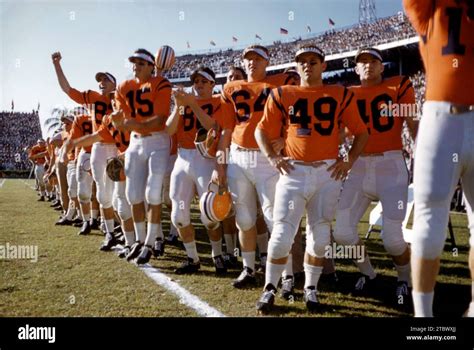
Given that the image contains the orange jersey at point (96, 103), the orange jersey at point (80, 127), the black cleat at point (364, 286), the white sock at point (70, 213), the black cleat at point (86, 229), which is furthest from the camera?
the white sock at point (70, 213)

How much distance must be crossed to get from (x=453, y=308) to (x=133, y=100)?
3820 mm

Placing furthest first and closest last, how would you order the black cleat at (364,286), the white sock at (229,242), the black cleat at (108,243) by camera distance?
the black cleat at (108,243)
the white sock at (229,242)
the black cleat at (364,286)

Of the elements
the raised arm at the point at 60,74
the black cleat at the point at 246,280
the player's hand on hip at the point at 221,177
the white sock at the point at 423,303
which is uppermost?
the raised arm at the point at 60,74

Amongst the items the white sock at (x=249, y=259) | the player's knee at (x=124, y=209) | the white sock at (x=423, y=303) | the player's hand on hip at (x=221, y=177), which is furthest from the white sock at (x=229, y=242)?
the white sock at (x=423, y=303)

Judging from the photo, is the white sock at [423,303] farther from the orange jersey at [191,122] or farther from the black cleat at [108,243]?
the black cleat at [108,243]

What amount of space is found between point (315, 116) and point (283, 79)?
0.93 metres

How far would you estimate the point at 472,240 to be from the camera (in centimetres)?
228

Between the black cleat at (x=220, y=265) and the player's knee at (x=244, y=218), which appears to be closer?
the player's knee at (x=244, y=218)

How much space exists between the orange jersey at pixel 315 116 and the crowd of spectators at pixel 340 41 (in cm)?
961

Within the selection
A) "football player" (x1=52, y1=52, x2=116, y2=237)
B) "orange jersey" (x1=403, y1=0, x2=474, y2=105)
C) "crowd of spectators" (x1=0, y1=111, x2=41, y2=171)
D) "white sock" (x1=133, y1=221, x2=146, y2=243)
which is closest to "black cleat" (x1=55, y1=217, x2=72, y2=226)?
"football player" (x1=52, y1=52, x2=116, y2=237)

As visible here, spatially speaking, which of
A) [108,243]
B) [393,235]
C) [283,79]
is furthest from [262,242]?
[108,243]

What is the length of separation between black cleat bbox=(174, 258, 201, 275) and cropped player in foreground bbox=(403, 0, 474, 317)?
2.75 meters

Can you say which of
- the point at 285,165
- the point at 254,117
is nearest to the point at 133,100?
the point at 254,117

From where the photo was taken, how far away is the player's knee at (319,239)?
3.31 m
